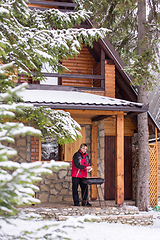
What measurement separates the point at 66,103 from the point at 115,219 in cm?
306

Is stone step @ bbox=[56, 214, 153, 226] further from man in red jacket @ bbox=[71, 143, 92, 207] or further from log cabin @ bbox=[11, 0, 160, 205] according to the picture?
man in red jacket @ bbox=[71, 143, 92, 207]

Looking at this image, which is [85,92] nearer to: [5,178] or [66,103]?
[66,103]

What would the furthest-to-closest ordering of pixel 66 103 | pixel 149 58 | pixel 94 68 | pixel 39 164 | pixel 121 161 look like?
pixel 94 68
pixel 149 58
pixel 121 161
pixel 66 103
pixel 39 164

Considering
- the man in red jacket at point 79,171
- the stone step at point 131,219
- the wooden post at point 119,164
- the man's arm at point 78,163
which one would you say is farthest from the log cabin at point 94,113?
the man's arm at point 78,163

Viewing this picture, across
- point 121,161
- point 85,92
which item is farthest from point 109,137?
point 121,161

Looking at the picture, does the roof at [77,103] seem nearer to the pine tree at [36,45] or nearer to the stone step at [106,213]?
the pine tree at [36,45]

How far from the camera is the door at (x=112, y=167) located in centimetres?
1032

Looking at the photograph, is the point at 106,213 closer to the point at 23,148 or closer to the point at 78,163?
the point at 78,163

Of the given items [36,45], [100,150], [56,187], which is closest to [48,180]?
[56,187]

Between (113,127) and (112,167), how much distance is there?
142cm

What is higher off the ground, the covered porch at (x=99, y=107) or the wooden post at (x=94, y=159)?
the covered porch at (x=99, y=107)

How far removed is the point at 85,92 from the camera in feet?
30.7


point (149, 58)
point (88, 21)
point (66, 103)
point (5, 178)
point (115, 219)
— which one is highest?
point (88, 21)

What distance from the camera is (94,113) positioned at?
7652 mm
